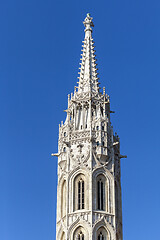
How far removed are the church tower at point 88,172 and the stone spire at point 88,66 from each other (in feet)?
0.84

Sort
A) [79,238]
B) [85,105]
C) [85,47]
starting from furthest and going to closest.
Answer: [85,47] < [85,105] < [79,238]

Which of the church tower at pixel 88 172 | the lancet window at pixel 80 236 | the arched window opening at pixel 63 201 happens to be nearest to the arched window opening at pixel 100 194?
the church tower at pixel 88 172

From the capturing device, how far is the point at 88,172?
201 feet

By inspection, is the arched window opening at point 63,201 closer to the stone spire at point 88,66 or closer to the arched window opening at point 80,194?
the arched window opening at point 80,194

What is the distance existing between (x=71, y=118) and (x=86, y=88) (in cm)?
437

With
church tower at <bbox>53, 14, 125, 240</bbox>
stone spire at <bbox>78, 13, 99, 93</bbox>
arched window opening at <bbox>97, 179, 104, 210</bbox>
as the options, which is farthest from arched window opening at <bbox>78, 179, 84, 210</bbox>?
stone spire at <bbox>78, 13, 99, 93</bbox>

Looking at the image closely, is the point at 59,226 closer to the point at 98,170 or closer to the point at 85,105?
the point at 98,170

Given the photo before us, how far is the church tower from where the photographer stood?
5903cm

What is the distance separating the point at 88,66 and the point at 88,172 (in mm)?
16019

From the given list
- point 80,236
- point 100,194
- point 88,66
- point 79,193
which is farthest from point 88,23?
point 80,236

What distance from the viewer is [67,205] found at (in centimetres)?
6019

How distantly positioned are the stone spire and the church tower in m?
0.26

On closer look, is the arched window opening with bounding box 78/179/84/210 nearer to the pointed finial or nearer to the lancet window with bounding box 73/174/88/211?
the lancet window with bounding box 73/174/88/211

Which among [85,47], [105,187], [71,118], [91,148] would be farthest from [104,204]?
[85,47]
